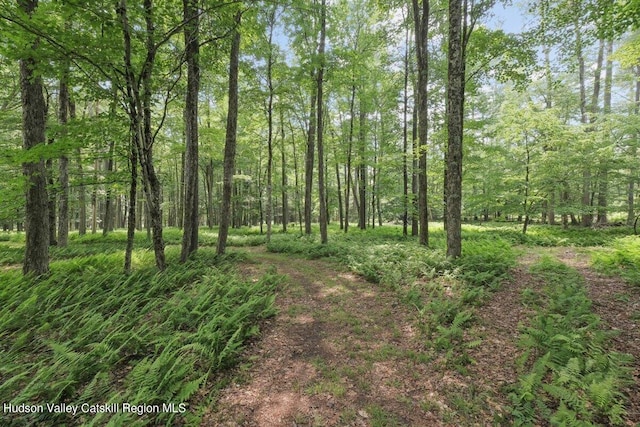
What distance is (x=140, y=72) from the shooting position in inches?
238

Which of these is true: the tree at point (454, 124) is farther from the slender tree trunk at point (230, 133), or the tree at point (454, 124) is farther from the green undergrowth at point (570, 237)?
the slender tree trunk at point (230, 133)

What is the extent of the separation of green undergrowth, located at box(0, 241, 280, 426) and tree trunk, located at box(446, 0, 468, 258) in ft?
17.1

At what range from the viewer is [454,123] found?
23.3 ft

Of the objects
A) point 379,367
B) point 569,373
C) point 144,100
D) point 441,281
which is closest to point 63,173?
point 144,100

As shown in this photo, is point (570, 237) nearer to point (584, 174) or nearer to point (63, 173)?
point (584, 174)

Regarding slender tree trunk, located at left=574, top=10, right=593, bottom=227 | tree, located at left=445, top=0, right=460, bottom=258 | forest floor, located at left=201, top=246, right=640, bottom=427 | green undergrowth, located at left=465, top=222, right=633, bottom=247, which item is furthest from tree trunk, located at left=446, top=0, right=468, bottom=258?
green undergrowth, located at left=465, top=222, right=633, bottom=247

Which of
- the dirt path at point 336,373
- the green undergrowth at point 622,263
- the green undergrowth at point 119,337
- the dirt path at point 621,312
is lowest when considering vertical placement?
the dirt path at point 336,373

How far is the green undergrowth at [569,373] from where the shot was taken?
276 cm

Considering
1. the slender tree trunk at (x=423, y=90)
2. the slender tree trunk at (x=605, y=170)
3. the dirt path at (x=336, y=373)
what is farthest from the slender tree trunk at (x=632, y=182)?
the dirt path at (x=336, y=373)

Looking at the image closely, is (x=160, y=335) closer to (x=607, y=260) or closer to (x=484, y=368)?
(x=484, y=368)

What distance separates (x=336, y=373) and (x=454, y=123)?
6692 mm

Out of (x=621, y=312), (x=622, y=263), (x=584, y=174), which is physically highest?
(x=584, y=174)

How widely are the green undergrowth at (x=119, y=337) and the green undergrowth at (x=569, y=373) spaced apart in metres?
3.83

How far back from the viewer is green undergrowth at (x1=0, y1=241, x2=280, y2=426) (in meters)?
3.07
